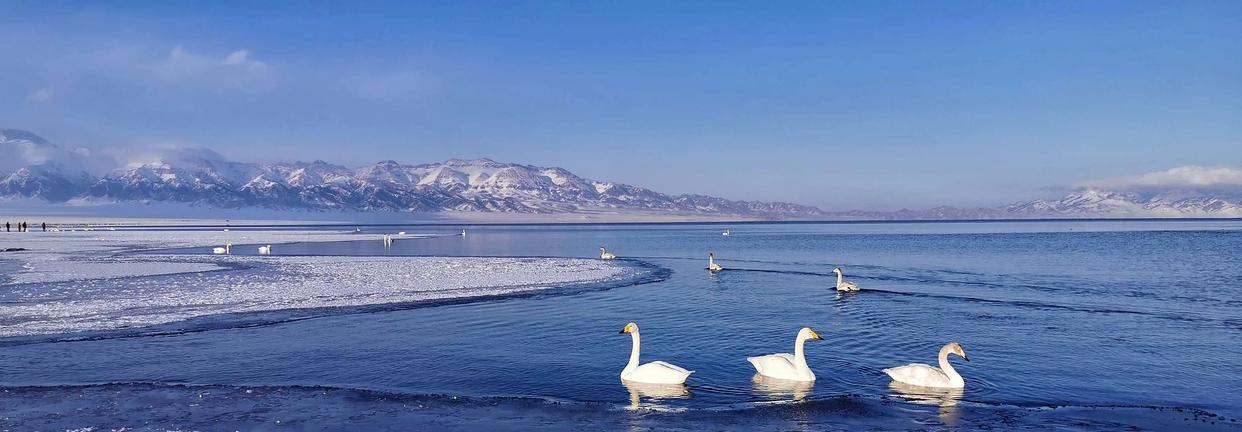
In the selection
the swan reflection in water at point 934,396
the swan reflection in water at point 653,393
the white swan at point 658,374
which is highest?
the white swan at point 658,374

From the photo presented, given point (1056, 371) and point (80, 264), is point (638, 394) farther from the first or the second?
point (80, 264)

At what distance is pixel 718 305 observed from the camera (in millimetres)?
23297

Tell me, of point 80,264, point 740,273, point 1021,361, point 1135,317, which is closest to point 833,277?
point 740,273

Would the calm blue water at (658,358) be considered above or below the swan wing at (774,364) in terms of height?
below

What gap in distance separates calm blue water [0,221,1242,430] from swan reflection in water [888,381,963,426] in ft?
0.21

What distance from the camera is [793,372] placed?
12867 mm

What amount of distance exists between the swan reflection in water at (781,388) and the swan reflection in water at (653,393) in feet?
3.70

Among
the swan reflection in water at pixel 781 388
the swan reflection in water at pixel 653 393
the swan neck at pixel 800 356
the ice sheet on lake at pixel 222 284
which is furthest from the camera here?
the ice sheet on lake at pixel 222 284

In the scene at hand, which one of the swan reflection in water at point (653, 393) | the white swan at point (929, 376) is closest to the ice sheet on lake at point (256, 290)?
the swan reflection in water at point (653, 393)

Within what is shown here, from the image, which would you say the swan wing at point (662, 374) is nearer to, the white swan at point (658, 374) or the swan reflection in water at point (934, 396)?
the white swan at point (658, 374)

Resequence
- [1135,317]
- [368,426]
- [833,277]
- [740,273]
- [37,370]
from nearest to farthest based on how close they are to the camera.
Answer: [368,426]
[37,370]
[1135,317]
[833,277]
[740,273]

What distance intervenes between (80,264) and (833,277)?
103 feet

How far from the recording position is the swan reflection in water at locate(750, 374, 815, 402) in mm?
11909

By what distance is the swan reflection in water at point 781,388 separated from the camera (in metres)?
11.9
